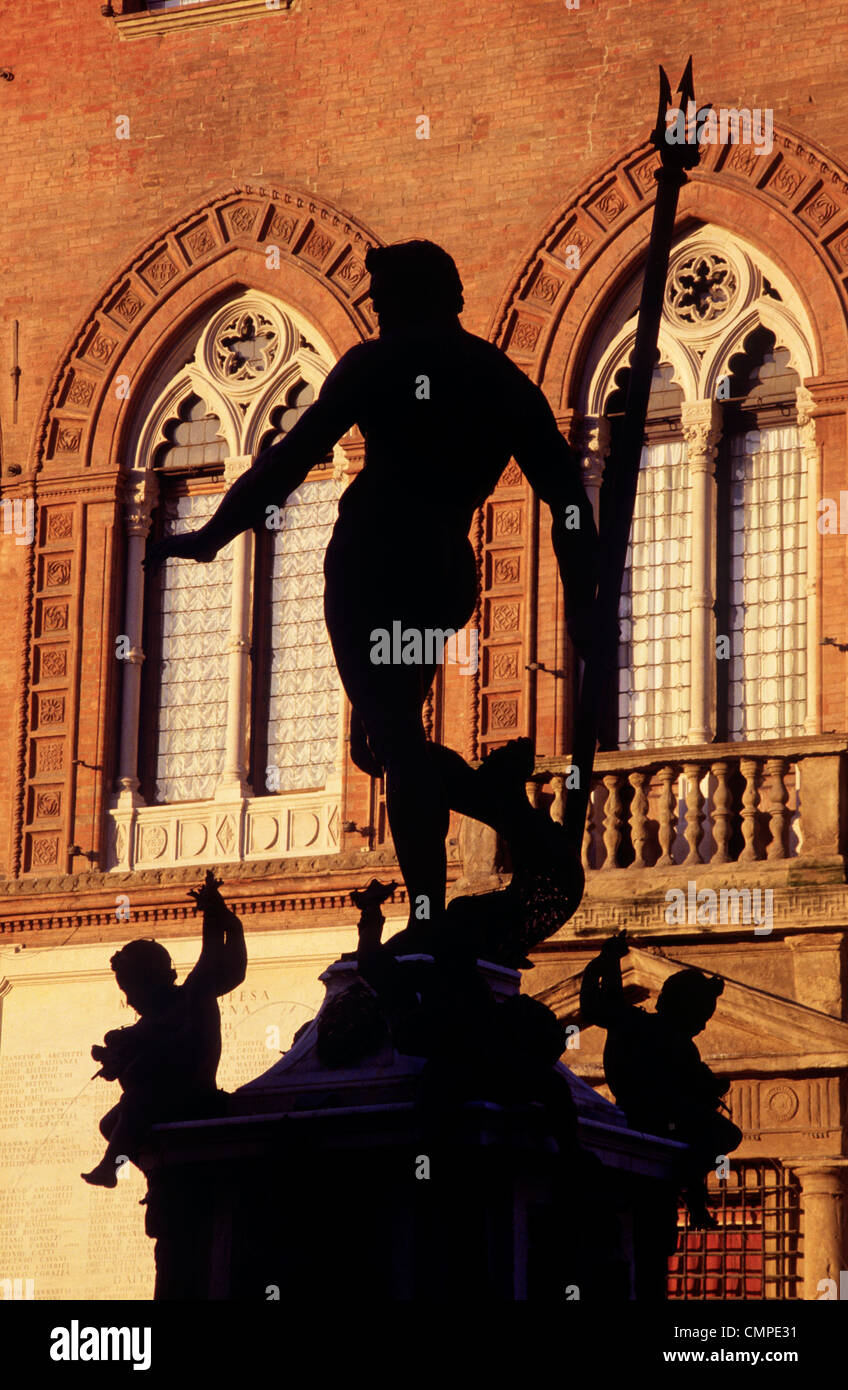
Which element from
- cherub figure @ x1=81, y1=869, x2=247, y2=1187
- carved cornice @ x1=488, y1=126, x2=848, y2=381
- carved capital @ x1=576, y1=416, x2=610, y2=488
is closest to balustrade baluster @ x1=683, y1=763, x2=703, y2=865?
carved capital @ x1=576, y1=416, x2=610, y2=488

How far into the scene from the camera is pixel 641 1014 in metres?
7.11

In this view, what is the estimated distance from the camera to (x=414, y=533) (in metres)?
6.88

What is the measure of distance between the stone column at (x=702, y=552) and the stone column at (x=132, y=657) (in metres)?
4.09

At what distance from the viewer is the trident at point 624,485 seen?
23.2 ft

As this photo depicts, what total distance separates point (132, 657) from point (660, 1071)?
13.8m

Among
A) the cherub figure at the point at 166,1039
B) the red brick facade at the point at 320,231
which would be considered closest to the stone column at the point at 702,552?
the red brick facade at the point at 320,231

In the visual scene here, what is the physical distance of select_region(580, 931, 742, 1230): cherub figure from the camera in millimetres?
7043

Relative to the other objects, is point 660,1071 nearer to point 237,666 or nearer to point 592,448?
point 592,448

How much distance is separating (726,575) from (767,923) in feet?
10.1

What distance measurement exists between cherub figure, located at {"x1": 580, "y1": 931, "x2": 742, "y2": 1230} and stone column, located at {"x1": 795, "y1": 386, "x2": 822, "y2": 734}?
11.2 metres
